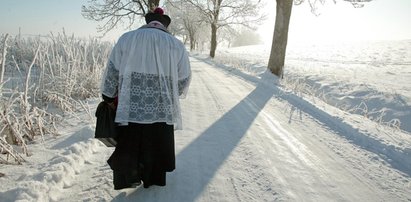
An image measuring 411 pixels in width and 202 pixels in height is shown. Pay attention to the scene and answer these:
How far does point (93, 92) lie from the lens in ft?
24.7

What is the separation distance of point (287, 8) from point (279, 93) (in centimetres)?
447

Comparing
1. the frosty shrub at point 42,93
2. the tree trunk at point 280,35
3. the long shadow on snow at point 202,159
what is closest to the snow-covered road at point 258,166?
the long shadow on snow at point 202,159

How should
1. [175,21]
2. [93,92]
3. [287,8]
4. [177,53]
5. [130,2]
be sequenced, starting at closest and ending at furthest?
[177,53] → [93,92] → [287,8] → [130,2] → [175,21]

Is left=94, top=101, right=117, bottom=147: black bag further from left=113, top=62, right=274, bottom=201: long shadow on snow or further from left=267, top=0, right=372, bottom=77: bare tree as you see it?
left=267, top=0, right=372, bottom=77: bare tree

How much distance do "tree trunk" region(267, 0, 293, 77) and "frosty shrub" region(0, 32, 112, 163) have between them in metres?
7.08

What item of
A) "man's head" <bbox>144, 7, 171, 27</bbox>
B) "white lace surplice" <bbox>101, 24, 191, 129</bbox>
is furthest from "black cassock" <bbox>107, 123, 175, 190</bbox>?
"man's head" <bbox>144, 7, 171, 27</bbox>

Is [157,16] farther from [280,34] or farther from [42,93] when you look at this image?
[280,34]

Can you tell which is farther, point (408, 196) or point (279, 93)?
point (279, 93)

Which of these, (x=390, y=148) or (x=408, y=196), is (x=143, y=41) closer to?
(x=408, y=196)

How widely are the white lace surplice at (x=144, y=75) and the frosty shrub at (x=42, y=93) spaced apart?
126 cm

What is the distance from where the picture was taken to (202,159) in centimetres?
400

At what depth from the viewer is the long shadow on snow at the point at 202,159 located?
3.08 m

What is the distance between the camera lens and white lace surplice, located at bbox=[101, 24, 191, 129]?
113 inches

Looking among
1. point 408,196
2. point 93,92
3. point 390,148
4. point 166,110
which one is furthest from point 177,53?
point 93,92
